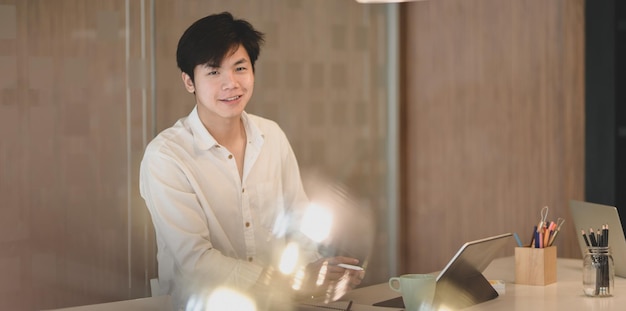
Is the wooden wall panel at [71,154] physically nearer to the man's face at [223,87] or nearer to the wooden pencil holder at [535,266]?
the man's face at [223,87]

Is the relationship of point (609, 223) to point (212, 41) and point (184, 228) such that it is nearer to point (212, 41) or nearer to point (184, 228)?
point (184, 228)

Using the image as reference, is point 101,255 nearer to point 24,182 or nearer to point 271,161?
point 24,182

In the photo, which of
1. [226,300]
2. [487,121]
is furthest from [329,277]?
[487,121]

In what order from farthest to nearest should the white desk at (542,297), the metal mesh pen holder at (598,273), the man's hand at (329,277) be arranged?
the man's hand at (329,277)
the metal mesh pen holder at (598,273)
the white desk at (542,297)

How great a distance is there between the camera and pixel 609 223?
8.61 ft

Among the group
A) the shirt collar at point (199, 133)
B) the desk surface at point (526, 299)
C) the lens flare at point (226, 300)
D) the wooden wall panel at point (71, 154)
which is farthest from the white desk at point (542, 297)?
the wooden wall panel at point (71, 154)

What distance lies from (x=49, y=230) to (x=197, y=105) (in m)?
0.69

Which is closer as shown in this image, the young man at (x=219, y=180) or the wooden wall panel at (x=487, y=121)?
the young man at (x=219, y=180)

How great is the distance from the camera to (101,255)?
2975 mm

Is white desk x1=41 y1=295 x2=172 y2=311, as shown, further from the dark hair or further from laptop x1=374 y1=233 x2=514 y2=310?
the dark hair

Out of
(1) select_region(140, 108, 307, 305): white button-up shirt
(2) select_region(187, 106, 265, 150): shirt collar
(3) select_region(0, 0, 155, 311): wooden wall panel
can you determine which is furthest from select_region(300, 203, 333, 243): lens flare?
(3) select_region(0, 0, 155, 311): wooden wall panel

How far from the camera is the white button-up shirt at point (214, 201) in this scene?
2758 mm

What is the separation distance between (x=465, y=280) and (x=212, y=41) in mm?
1346

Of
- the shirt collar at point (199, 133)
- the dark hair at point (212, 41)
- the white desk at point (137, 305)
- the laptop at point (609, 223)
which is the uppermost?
the dark hair at point (212, 41)
